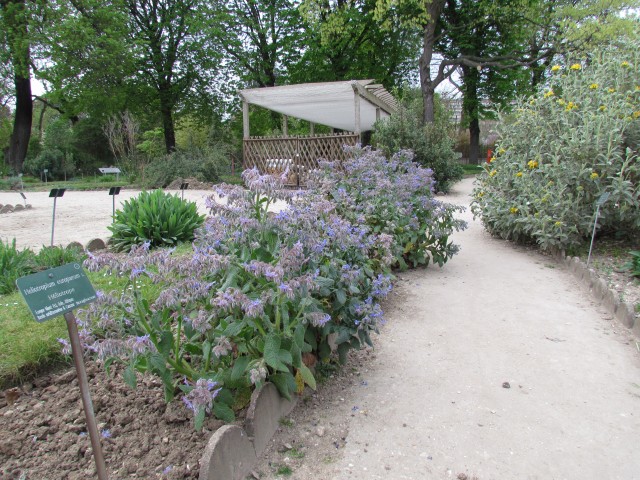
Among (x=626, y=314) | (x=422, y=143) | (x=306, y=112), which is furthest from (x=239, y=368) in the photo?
(x=306, y=112)

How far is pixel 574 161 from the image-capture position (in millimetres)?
5141

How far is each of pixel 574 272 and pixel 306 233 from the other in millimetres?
3557

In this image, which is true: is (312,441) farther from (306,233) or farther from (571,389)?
(571,389)

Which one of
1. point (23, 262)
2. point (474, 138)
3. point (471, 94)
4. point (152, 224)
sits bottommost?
point (23, 262)

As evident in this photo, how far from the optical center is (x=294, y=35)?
71.4 ft

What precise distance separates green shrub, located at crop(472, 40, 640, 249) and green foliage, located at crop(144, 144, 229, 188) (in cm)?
1085

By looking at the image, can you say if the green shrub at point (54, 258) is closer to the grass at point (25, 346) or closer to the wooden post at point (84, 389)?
the grass at point (25, 346)

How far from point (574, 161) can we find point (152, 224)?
4.60 meters

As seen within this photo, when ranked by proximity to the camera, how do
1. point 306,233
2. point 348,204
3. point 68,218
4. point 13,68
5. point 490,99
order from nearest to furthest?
point 306,233, point 348,204, point 68,218, point 13,68, point 490,99

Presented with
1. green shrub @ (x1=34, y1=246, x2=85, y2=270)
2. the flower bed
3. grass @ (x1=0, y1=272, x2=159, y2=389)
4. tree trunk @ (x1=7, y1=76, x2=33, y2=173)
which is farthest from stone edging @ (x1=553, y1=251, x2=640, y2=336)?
tree trunk @ (x1=7, y1=76, x2=33, y2=173)

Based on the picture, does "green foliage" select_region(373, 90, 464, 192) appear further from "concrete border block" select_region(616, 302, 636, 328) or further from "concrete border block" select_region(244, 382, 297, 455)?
"concrete border block" select_region(244, 382, 297, 455)

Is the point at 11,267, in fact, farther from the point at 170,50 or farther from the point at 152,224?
the point at 170,50

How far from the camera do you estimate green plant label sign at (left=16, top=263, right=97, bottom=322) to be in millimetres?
1376

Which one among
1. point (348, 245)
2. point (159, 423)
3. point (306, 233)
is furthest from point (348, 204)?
point (159, 423)
